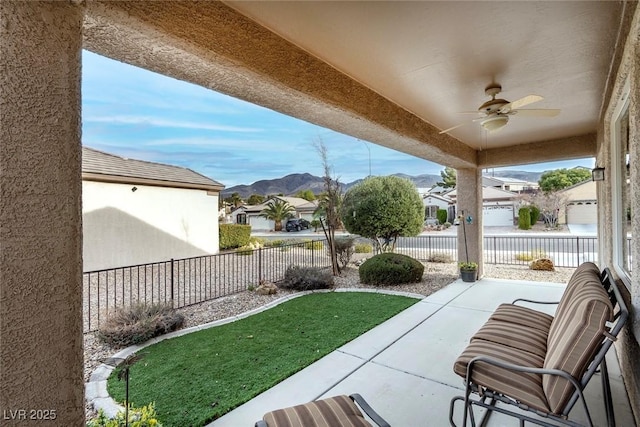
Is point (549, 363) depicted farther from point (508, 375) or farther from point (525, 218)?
point (525, 218)

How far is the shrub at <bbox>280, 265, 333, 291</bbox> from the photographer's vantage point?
6699 mm

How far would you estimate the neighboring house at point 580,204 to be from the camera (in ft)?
72.4

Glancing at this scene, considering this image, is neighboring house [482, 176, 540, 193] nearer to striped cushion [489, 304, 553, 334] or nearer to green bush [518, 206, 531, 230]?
green bush [518, 206, 531, 230]

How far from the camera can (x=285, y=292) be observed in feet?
21.4

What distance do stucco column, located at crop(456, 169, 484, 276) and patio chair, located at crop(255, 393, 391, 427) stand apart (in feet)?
21.6

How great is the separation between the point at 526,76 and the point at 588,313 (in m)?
2.52

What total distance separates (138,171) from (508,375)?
33.9 ft

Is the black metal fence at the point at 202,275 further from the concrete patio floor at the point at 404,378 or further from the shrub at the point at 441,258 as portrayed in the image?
the concrete patio floor at the point at 404,378

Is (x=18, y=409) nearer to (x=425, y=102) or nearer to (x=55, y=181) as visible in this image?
(x=55, y=181)

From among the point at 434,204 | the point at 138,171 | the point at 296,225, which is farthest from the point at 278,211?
the point at 138,171

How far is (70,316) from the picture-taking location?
136 cm

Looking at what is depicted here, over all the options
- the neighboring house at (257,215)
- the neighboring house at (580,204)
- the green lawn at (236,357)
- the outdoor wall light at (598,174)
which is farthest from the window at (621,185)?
the neighboring house at (257,215)

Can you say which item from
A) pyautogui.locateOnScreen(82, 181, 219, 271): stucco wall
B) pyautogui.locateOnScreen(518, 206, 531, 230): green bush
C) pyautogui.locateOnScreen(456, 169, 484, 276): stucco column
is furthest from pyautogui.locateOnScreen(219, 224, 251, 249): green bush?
pyautogui.locateOnScreen(518, 206, 531, 230): green bush

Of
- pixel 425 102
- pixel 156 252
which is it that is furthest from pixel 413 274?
pixel 156 252
